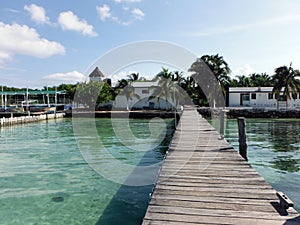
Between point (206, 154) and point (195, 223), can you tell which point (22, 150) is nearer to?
point (206, 154)

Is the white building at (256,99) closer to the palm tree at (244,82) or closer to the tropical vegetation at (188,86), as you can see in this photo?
the tropical vegetation at (188,86)

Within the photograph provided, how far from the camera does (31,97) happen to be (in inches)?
2744

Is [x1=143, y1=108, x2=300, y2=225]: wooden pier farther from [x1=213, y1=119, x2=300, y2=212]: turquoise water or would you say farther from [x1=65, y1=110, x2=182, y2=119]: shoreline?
[x1=65, y1=110, x2=182, y2=119]: shoreline

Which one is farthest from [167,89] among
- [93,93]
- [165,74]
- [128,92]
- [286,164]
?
[286,164]

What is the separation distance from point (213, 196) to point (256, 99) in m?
41.7

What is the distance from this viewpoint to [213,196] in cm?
435

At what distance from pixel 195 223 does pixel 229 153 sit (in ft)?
15.2

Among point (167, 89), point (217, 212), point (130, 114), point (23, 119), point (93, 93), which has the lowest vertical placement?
point (23, 119)

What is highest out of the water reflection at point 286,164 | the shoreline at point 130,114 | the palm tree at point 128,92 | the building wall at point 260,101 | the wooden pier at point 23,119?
the palm tree at point 128,92

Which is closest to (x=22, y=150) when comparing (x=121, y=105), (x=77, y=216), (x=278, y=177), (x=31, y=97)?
(x=77, y=216)

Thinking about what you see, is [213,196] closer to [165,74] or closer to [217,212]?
[217,212]

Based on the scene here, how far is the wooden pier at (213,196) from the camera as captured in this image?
11.7ft

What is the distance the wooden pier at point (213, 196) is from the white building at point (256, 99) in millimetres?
38095

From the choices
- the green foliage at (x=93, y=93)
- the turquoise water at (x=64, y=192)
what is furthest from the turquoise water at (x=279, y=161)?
the green foliage at (x=93, y=93)
